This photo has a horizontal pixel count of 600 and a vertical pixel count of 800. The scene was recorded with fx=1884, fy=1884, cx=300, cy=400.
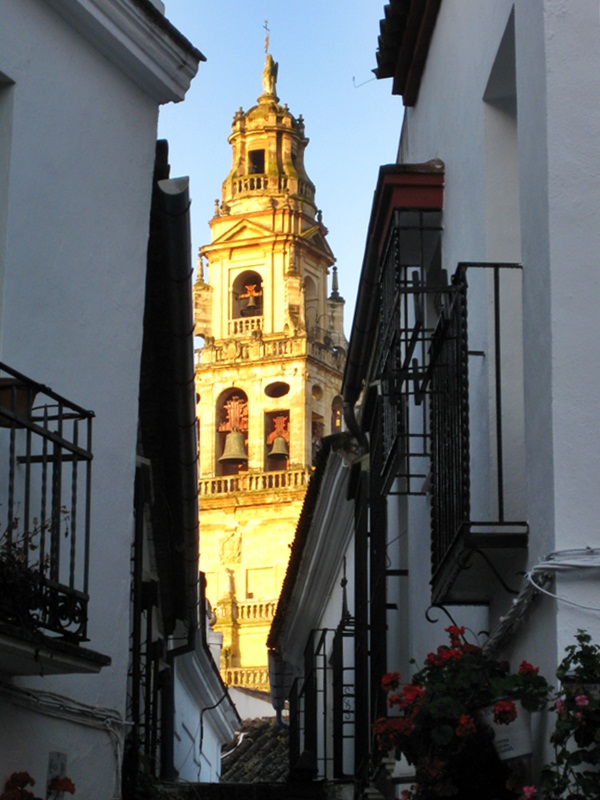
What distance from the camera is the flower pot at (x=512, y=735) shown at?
6043mm

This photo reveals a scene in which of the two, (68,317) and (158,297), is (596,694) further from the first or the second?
(158,297)

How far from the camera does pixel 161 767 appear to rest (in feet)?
50.0

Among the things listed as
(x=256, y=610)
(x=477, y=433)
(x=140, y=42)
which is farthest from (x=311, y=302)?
(x=477, y=433)

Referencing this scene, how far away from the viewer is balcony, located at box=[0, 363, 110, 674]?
7121 mm

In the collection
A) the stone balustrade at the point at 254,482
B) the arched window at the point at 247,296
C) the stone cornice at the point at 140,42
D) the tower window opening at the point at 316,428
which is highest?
the arched window at the point at 247,296

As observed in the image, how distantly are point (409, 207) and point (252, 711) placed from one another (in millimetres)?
37640

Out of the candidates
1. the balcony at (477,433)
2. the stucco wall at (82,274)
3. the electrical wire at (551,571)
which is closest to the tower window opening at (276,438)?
the stucco wall at (82,274)

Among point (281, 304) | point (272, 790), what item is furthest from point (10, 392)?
point (281, 304)

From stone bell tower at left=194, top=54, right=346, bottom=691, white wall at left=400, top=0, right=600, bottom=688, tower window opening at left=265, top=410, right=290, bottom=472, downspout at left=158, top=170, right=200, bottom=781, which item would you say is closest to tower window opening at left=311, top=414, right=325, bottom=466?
stone bell tower at left=194, top=54, right=346, bottom=691

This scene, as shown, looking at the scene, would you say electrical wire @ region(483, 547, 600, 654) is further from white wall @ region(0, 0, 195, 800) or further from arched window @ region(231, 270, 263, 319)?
arched window @ region(231, 270, 263, 319)

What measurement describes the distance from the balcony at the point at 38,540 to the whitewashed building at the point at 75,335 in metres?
0.01

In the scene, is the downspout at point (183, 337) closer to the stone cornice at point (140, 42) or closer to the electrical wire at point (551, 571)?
the stone cornice at point (140, 42)

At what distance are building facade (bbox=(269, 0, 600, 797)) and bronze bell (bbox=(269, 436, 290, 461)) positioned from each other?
53.4 m

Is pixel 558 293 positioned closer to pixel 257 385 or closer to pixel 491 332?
pixel 491 332
